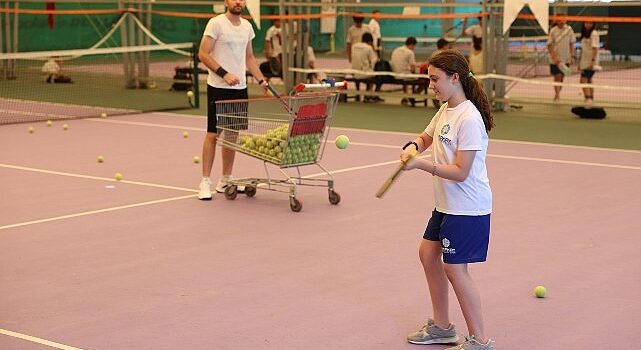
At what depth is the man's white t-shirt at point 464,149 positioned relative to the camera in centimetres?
537

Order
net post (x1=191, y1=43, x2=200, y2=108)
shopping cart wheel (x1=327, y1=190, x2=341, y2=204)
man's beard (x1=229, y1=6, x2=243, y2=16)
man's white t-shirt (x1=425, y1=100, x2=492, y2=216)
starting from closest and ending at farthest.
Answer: man's white t-shirt (x1=425, y1=100, x2=492, y2=216), shopping cart wheel (x1=327, y1=190, x2=341, y2=204), man's beard (x1=229, y1=6, x2=243, y2=16), net post (x1=191, y1=43, x2=200, y2=108)

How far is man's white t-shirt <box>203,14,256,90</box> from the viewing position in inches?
396

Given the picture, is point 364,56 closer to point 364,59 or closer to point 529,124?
point 364,59

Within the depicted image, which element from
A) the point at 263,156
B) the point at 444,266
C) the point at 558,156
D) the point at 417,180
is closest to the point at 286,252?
the point at 263,156

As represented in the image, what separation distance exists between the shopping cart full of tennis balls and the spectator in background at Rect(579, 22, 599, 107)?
8.53m

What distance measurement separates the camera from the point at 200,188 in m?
10.0

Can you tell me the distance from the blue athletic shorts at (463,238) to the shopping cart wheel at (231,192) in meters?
4.62

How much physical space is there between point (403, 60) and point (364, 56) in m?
0.66

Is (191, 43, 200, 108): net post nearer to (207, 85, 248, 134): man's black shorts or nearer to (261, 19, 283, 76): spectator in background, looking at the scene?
(261, 19, 283, 76): spectator in background

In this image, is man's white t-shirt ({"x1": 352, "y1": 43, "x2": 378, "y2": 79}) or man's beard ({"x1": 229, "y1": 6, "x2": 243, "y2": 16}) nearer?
man's beard ({"x1": 229, "y1": 6, "x2": 243, "y2": 16})

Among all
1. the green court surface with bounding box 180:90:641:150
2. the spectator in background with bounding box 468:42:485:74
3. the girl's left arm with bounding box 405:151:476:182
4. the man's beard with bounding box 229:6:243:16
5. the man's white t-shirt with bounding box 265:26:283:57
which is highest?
the man's beard with bounding box 229:6:243:16

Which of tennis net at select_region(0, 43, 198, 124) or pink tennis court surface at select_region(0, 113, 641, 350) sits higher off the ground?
tennis net at select_region(0, 43, 198, 124)

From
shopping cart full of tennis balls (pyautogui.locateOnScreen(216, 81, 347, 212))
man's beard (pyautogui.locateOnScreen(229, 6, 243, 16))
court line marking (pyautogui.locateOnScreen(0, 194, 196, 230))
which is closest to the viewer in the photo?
court line marking (pyautogui.locateOnScreen(0, 194, 196, 230))

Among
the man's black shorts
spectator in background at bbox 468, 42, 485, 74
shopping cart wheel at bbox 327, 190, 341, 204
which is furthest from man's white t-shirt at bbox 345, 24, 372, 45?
shopping cart wheel at bbox 327, 190, 341, 204
